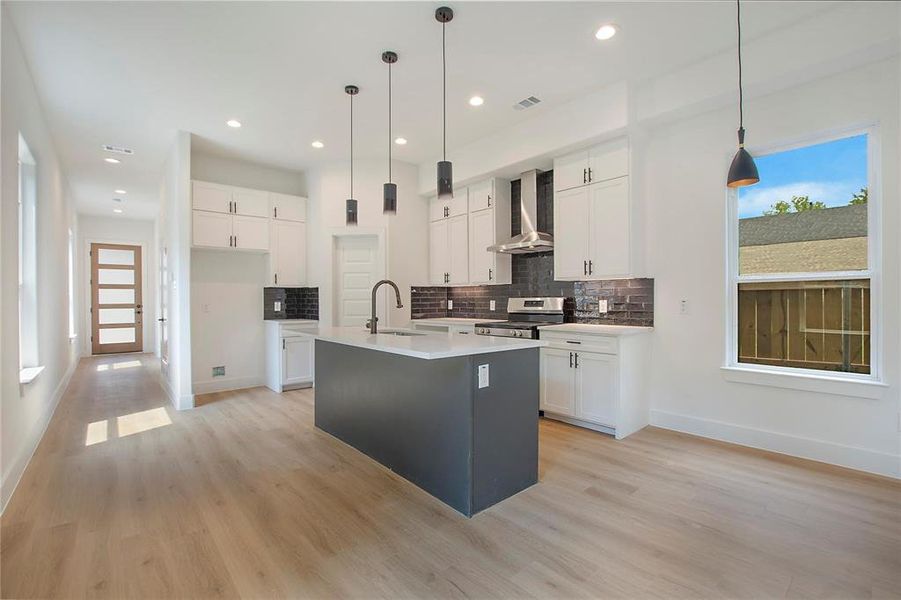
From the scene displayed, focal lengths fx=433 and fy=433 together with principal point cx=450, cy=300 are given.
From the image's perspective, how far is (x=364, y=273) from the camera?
5.77 metres

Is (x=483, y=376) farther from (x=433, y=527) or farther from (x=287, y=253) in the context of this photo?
(x=287, y=253)

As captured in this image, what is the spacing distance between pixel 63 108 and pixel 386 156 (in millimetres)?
3204

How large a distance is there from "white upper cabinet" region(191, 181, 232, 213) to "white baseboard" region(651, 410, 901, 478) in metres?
5.28

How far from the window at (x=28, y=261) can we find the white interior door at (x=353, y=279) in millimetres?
2897

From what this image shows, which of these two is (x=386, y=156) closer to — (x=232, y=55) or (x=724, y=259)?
(x=232, y=55)

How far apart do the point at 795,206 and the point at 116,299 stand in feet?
38.3

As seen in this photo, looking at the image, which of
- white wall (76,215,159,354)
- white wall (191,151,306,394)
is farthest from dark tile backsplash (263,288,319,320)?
white wall (76,215,159,354)

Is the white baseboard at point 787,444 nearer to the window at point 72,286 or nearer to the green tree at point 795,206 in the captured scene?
the green tree at point 795,206

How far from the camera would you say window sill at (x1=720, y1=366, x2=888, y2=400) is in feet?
9.57

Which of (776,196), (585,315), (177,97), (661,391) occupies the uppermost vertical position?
(177,97)

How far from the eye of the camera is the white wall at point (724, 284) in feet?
9.38

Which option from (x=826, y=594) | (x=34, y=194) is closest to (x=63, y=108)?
(x=34, y=194)

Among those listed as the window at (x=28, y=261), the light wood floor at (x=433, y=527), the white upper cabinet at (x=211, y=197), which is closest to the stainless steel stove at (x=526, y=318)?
the light wood floor at (x=433, y=527)

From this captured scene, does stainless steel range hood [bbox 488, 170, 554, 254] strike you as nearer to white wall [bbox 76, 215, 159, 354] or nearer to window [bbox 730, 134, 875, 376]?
window [bbox 730, 134, 875, 376]
